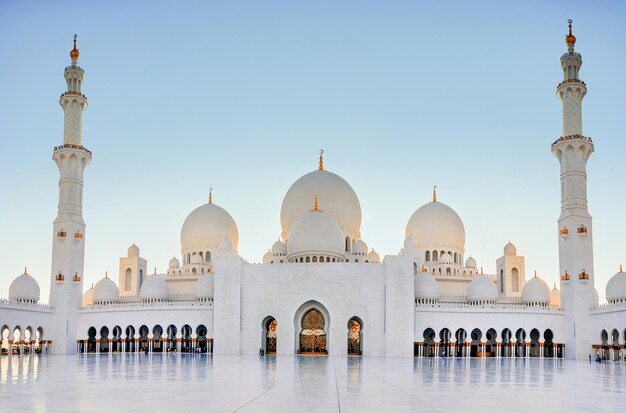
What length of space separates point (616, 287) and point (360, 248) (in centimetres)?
1298

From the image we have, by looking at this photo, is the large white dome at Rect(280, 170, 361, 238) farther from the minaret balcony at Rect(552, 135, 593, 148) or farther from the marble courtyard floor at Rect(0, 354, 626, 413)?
the marble courtyard floor at Rect(0, 354, 626, 413)

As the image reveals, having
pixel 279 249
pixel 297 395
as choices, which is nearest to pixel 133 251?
pixel 279 249

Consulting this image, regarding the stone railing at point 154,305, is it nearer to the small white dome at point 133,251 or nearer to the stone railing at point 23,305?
the stone railing at point 23,305

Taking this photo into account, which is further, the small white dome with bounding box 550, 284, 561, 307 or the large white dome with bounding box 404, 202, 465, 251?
the small white dome with bounding box 550, 284, 561, 307

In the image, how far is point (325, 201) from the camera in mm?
38938

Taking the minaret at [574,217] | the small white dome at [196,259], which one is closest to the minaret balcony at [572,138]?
the minaret at [574,217]

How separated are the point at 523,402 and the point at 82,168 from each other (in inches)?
1219

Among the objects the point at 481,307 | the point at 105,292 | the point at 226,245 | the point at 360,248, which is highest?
the point at 226,245

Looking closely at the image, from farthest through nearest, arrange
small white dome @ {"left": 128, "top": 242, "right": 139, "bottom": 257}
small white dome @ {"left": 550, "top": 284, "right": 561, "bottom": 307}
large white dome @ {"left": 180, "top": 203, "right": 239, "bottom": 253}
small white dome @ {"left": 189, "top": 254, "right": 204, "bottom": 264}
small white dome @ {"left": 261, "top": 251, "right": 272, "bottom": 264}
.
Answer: small white dome @ {"left": 550, "top": 284, "right": 561, "bottom": 307}
small white dome @ {"left": 128, "top": 242, "right": 139, "bottom": 257}
large white dome @ {"left": 180, "top": 203, "right": 239, "bottom": 253}
small white dome @ {"left": 189, "top": 254, "right": 204, "bottom": 264}
small white dome @ {"left": 261, "top": 251, "right": 272, "bottom": 264}

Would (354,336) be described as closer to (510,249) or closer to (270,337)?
(270,337)

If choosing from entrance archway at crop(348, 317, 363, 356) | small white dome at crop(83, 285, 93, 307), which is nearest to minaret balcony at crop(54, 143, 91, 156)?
small white dome at crop(83, 285, 93, 307)

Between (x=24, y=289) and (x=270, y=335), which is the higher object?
(x=24, y=289)

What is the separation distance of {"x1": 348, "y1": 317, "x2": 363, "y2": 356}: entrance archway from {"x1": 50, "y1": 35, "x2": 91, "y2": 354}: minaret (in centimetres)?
1368

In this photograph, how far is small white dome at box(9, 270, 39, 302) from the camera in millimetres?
34188
